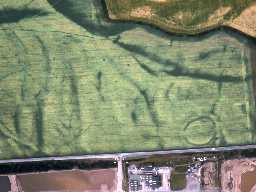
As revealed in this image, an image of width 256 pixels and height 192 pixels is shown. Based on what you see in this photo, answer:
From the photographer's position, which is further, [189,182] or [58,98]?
[189,182]

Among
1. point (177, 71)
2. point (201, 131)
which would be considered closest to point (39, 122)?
point (177, 71)

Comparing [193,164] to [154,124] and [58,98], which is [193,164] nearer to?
[154,124]

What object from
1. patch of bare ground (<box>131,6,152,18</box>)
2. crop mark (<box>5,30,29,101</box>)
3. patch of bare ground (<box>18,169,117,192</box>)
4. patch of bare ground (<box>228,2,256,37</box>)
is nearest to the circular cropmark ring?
patch of bare ground (<box>18,169,117,192</box>)

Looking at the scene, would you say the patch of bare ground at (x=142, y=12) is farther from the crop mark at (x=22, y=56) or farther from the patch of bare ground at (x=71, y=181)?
the patch of bare ground at (x=71, y=181)

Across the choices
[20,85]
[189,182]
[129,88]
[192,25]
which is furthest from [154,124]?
[20,85]

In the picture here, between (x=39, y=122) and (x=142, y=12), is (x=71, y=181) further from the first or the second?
(x=142, y=12)

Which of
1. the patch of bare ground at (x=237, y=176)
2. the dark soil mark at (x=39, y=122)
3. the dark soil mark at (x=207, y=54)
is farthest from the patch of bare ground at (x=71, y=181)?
the dark soil mark at (x=207, y=54)

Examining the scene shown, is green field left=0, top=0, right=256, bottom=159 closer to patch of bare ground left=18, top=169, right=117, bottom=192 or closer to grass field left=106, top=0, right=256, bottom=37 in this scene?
grass field left=106, top=0, right=256, bottom=37
